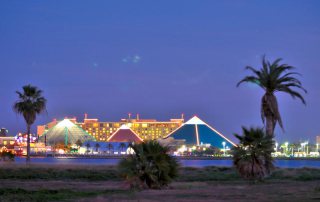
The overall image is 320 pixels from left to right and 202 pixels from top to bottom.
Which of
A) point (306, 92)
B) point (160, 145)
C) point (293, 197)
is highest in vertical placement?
point (306, 92)

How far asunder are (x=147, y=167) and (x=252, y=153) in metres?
8.84

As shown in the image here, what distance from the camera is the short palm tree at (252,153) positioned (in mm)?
37469

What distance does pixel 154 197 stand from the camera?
24.8 m

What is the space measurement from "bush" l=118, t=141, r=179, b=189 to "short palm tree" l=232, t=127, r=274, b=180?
23.7 feet

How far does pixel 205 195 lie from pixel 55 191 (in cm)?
675

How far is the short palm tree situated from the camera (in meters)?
37.5

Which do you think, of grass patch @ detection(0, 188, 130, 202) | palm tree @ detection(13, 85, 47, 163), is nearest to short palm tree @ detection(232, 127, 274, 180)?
grass patch @ detection(0, 188, 130, 202)

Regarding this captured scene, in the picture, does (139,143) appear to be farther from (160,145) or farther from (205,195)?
(205,195)

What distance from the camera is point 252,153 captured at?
37625 mm

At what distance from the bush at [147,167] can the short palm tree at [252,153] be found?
7.22 metres

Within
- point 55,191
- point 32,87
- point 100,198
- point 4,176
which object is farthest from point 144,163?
point 32,87

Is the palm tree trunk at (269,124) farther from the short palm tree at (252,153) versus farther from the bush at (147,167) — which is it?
the bush at (147,167)

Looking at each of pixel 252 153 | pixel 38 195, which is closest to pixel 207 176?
pixel 252 153

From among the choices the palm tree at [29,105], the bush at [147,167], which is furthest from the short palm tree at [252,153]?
the palm tree at [29,105]
